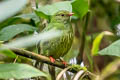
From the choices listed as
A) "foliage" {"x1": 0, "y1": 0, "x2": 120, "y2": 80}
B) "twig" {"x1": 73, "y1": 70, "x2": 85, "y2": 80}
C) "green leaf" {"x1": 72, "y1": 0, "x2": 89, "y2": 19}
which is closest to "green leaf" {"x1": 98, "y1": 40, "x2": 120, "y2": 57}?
"foliage" {"x1": 0, "y1": 0, "x2": 120, "y2": 80}

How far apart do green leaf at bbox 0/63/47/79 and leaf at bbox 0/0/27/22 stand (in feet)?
0.75

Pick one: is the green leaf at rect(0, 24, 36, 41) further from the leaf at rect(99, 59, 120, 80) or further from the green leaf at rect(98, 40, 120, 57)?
the leaf at rect(99, 59, 120, 80)

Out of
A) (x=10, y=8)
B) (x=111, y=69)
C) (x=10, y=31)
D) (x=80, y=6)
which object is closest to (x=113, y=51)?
(x=80, y=6)

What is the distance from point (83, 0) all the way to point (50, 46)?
0.67 metres

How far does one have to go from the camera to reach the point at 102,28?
205 inches

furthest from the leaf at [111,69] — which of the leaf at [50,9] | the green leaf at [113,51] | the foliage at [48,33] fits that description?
the green leaf at [113,51]

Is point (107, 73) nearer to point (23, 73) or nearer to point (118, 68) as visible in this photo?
point (118, 68)

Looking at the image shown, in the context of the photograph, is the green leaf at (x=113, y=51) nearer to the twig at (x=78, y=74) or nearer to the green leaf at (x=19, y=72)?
the twig at (x=78, y=74)

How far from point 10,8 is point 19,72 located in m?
0.26

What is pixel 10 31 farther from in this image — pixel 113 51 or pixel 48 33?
pixel 48 33

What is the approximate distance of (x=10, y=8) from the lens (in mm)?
991

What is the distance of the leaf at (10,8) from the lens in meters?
0.98

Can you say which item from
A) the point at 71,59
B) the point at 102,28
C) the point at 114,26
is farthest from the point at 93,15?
the point at 71,59

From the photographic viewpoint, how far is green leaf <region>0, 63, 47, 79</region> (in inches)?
44.5
